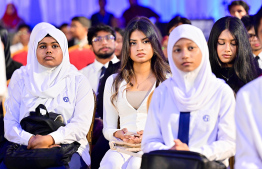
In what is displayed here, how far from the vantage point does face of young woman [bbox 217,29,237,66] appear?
3885 millimetres

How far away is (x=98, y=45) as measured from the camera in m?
5.75

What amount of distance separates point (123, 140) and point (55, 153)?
54 cm

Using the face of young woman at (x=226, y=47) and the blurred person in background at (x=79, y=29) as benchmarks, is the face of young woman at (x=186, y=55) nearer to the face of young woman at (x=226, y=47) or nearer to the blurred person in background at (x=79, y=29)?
the face of young woman at (x=226, y=47)

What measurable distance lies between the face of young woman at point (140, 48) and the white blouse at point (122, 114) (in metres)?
0.25

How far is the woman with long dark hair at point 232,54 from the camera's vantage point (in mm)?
3844

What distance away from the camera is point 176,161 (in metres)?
2.72

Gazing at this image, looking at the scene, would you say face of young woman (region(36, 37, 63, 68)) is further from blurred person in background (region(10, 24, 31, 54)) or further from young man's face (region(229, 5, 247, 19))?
blurred person in background (region(10, 24, 31, 54))

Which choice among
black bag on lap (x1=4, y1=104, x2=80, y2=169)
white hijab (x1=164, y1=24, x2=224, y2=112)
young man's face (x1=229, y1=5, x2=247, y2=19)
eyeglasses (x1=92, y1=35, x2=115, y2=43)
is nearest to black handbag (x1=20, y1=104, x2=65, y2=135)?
black bag on lap (x1=4, y1=104, x2=80, y2=169)

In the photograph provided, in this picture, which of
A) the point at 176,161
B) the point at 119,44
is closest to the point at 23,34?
the point at 119,44

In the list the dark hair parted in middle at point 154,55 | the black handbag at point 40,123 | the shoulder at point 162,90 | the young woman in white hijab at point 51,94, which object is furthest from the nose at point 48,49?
the shoulder at point 162,90

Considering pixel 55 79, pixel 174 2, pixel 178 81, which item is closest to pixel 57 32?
pixel 55 79

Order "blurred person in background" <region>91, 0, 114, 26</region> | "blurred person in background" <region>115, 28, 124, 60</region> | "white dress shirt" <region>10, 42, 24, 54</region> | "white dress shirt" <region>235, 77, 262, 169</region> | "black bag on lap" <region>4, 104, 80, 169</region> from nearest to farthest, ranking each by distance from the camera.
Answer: "white dress shirt" <region>235, 77, 262, 169</region>
"black bag on lap" <region>4, 104, 80, 169</region>
"blurred person in background" <region>115, 28, 124, 60</region>
"blurred person in background" <region>91, 0, 114, 26</region>
"white dress shirt" <region>10, 42, 24, 54</region>

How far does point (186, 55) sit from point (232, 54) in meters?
0.90

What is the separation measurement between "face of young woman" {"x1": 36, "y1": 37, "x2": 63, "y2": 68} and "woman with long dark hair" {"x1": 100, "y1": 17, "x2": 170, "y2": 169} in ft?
1.68
